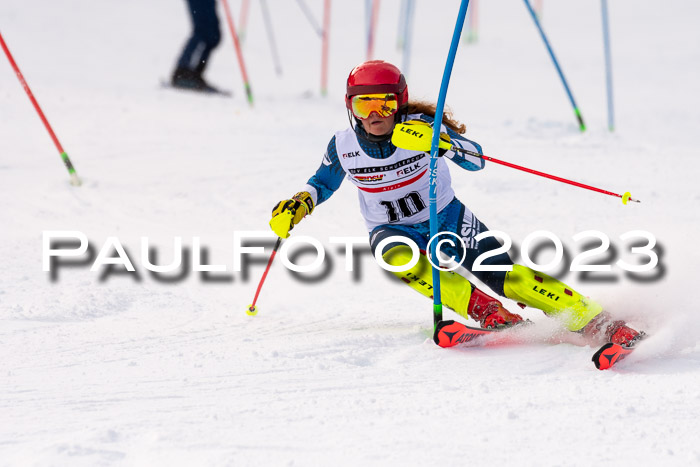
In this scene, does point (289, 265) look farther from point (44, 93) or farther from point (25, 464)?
point (44, 93)

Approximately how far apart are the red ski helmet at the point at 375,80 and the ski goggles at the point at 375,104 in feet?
0.06

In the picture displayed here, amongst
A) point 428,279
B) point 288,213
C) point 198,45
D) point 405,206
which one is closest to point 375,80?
point 405,206

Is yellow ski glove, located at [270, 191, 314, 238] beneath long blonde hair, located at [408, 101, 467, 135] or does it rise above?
beneath

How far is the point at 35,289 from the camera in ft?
12.8

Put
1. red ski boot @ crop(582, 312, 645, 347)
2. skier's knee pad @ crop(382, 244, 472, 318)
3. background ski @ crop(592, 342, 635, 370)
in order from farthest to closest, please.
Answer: skier's knee pad @ crop(382, 244, 472, 318) < red ski boot @ crop(582, 312, 645, 347) < background ski @ crop(592, 342, 635, 370)

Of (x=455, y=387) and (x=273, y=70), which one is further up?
(x=455, y=387)

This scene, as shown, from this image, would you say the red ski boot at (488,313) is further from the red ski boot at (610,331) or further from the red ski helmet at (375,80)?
the red ski helmet at (375,80)

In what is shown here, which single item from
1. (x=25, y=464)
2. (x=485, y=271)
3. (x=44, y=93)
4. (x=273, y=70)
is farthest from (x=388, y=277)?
(x=273, y=70)

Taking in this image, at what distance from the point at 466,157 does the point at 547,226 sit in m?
2.21

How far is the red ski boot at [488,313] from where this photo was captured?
10.7 ft

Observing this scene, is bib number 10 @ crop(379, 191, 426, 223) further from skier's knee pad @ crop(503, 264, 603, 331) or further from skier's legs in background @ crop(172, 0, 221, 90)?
skier's legs in background @ crop(172, 0, 221, 90)

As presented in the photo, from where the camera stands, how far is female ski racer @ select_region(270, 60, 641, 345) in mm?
3217

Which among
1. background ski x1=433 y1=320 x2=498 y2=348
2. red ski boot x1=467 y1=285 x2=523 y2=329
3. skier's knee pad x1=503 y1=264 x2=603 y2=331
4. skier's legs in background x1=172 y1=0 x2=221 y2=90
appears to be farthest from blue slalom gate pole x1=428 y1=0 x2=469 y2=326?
skier's legs in background x1=172 y1=0 x2=221 y2=90

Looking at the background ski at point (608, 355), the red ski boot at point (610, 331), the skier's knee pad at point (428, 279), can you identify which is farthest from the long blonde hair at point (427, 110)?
the background ski at point (608, 355)
